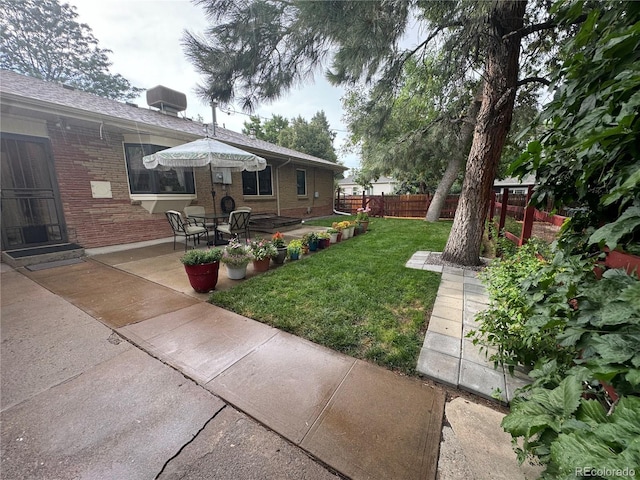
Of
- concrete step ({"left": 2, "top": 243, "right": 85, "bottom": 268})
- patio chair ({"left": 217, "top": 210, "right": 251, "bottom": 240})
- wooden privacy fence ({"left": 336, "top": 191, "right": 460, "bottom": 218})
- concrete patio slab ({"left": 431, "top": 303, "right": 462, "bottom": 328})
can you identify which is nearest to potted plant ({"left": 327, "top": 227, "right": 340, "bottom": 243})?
patio chair ({"left": 217, "top": 210, "right": 251, "bottom": 240})

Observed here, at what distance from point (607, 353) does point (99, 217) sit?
7518 millimetres

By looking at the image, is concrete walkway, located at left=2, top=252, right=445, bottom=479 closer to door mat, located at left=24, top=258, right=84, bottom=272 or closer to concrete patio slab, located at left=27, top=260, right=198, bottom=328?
concrete patio slab, located at left=27, top=260, right=198, bottom=328

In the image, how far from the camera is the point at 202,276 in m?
3.25

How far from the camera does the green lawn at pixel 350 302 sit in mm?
2254

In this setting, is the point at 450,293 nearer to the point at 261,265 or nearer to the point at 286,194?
the point at 261,265

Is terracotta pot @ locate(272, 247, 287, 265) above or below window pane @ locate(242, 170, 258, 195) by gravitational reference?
below

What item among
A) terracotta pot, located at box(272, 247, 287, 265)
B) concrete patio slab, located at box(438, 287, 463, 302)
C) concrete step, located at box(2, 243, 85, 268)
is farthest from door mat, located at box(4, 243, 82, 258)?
concrete patio slab, located at box(438, 287, 463, 302)

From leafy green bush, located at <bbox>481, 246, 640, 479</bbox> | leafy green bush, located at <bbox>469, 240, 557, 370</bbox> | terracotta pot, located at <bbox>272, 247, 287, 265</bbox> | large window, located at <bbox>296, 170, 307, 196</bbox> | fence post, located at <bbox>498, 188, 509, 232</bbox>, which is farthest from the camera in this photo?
large window, located at <bbox>296, 170, 307, 196</bbox>

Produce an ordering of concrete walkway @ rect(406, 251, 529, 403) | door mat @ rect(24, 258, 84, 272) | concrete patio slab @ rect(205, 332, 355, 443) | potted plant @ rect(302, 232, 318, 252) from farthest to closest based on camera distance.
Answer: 1. potted plant @ rect(302, 232, 318, 252)
2. door mat @ rect(24, 258, 84, 272)
3. concrete walkway @ rect(406, 251, 529, 403)
4. concrete patio slab @ rect(205, 332, 355, 443)

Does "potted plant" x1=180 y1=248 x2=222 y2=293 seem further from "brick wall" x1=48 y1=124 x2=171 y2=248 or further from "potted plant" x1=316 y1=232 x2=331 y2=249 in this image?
"brick wall" x1=48 y1=124 x2=171 y2=248

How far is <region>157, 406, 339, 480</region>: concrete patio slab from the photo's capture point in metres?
1.21

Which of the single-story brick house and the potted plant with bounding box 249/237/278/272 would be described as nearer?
the potted plant with bounding box 249/237/278/272

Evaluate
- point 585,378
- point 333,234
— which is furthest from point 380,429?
point 333,234

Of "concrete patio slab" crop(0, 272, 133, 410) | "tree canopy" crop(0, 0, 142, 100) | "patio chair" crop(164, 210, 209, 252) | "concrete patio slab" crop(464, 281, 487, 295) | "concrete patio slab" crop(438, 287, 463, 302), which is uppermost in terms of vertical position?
"tree canopy" crop(0, 0, 142, 100)
